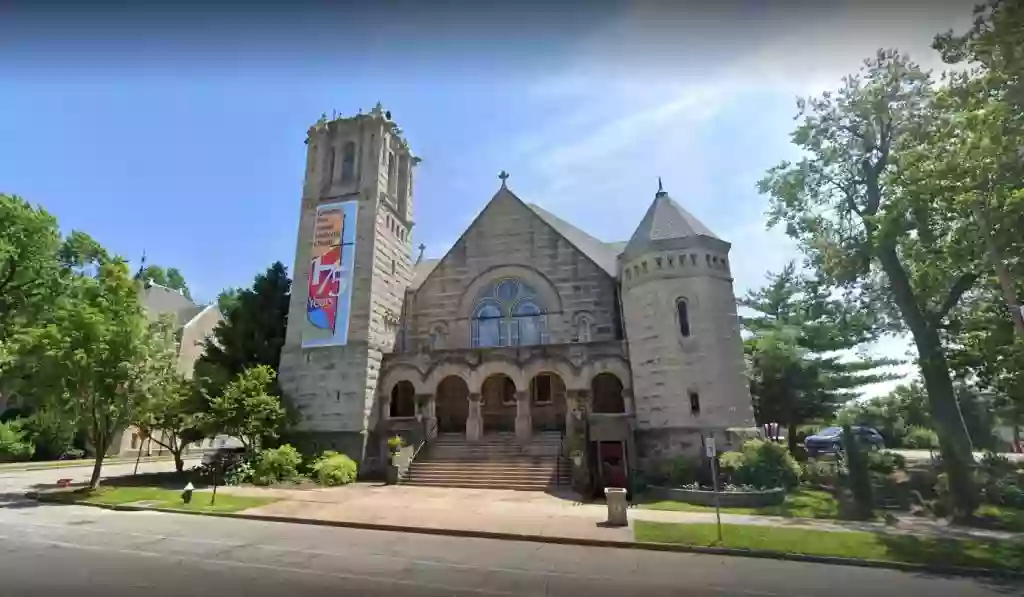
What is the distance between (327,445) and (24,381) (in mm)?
13253

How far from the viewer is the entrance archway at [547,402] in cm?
2820

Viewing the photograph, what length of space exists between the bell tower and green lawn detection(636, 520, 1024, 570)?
1829 centimetres

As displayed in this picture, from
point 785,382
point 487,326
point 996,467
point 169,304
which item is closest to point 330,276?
point 487,326

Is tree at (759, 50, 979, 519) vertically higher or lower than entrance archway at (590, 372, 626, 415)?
higher

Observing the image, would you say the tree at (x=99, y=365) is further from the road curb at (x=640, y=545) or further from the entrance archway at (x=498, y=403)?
the entrance archway at (x=498, y=403)

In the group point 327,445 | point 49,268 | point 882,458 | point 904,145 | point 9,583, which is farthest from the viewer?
point 49,268

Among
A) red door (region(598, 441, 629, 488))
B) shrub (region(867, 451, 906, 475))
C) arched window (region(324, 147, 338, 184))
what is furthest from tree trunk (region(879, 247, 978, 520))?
arched window (region(324, 147, 338, 184))

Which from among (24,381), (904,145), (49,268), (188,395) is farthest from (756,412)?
(49,268)

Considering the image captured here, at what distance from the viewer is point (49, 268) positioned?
3441cm

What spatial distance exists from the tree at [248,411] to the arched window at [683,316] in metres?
20.5

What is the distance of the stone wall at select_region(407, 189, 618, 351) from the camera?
97.5 ft

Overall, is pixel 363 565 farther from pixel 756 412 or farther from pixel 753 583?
pixel 756 412

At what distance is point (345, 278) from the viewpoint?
2906 cm

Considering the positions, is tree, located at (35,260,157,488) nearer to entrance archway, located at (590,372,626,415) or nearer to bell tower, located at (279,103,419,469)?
bell tower, located at (279,103,419,469)
